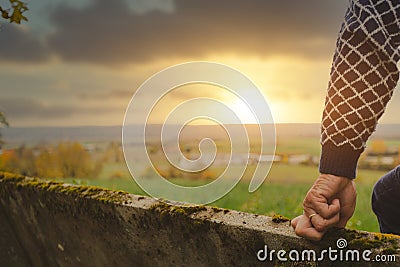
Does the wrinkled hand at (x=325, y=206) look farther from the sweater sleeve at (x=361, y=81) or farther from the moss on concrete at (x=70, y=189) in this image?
the moss on concrete at (x=70, y=189)

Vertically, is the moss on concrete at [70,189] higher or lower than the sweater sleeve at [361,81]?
lower

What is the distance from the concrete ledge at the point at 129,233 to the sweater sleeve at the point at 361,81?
197mm

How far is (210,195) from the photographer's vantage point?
8.21 feet

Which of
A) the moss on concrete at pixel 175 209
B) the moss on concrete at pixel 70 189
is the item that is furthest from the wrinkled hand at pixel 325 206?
the moss on concrete at pixel 70 189

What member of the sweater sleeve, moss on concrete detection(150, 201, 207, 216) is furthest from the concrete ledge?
the sweater sleeve

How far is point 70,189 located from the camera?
1.58 m

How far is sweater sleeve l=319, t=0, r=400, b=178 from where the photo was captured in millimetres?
1055

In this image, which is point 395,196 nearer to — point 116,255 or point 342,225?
point 342,225

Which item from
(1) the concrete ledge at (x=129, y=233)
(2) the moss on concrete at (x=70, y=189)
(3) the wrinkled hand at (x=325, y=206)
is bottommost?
(1) the concrete ledge at (x=129, y=233)

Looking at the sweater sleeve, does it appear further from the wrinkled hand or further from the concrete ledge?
the concrete ledge

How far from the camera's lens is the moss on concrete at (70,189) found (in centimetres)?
143

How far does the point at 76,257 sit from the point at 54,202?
22cm

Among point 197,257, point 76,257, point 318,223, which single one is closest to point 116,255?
point 76,257

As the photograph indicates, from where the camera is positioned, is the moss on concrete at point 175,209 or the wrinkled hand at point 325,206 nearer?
the wrinkled hand at point 325,206
